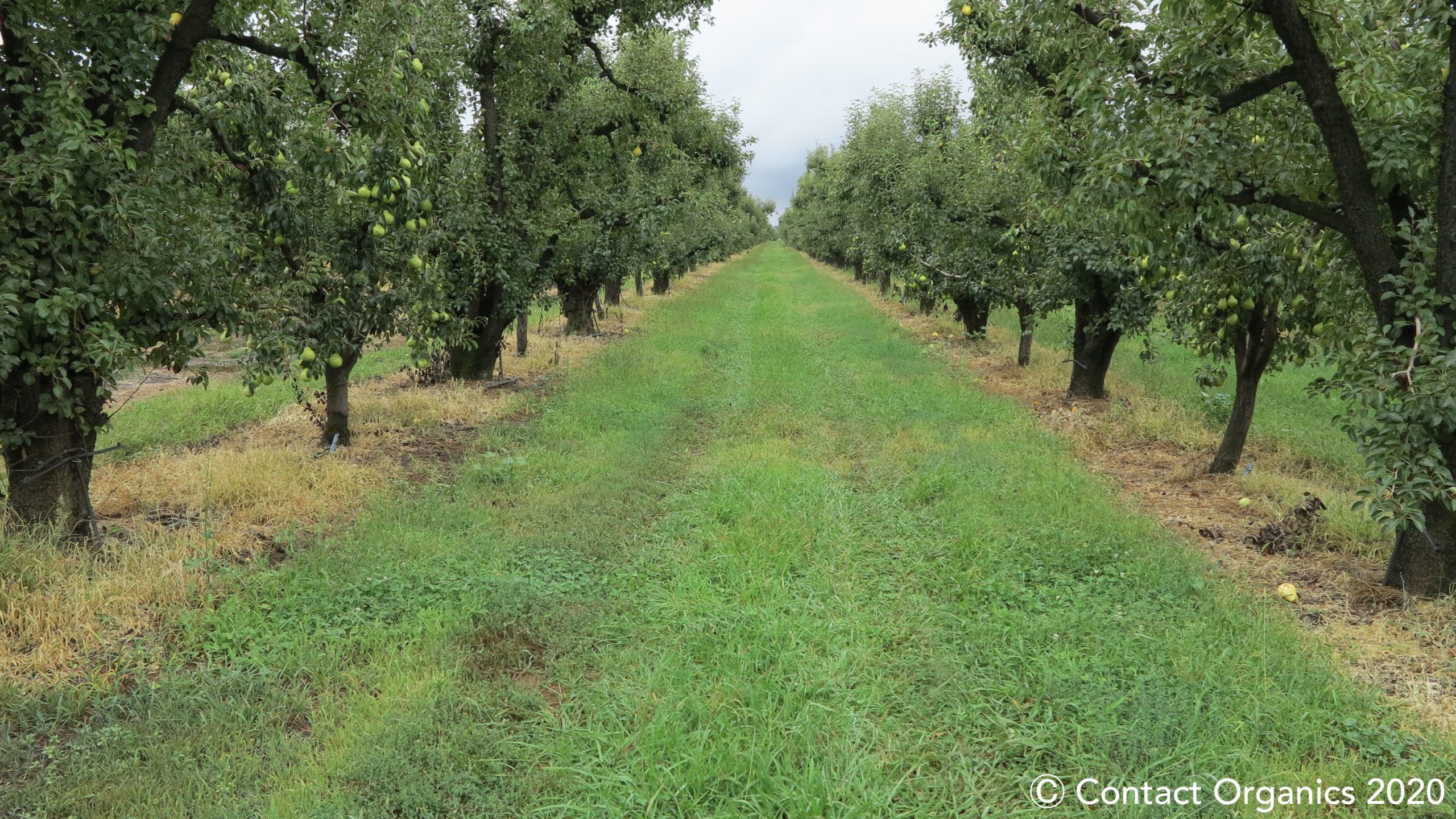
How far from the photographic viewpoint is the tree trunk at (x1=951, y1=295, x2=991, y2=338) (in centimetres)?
1727

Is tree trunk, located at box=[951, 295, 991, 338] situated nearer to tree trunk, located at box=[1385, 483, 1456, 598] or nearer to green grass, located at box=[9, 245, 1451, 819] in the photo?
green grass, located at box=[9, 245, 1451, 819]

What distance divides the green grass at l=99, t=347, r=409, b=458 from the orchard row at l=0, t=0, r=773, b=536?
2.08m

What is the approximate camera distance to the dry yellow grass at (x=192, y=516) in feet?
14.0

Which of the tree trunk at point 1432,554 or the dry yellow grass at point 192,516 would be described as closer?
the dry yellow grass at point 192,516

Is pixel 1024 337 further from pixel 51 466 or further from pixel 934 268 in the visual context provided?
pixel 51 466

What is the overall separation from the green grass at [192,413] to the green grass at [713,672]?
4044 mm

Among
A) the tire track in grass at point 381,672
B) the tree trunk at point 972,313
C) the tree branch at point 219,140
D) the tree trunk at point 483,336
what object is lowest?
the tire track in grass at point 381,672

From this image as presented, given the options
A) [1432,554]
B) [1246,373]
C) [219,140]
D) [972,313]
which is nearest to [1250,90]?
[1432,554]

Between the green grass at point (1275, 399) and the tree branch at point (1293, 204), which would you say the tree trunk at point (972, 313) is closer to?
the green grass at point (1275, 399)

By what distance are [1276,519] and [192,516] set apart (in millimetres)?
8885

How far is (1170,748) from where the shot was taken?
3.54 metres

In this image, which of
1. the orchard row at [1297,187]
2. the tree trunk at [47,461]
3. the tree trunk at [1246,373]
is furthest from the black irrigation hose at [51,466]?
the tree trunk at [1246,373]

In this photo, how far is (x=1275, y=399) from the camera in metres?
12.1

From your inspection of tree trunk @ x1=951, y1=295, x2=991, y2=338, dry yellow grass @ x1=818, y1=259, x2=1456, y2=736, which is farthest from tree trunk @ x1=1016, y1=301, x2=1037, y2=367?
tree trunk @ x1=951, y1=295, x2=991, y2=338
